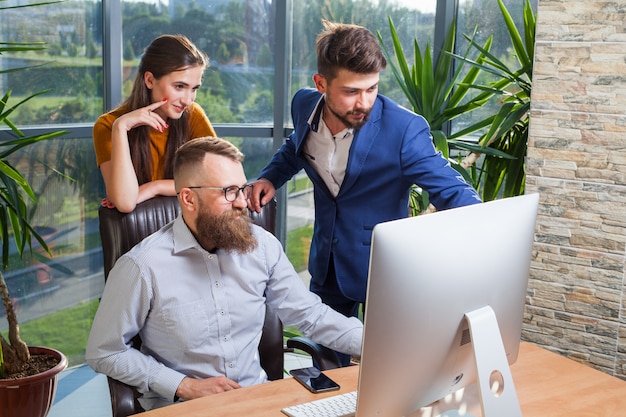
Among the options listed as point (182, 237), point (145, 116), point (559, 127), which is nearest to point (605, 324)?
point (559, 127)

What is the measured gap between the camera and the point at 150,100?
3.09m

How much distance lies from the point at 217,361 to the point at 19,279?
2.25 metres

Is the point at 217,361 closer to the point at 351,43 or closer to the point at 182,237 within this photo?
the point at 182,237

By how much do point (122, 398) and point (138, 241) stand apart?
496 mm

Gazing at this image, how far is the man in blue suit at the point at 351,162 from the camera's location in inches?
101

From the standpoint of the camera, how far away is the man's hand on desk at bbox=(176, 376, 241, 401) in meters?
2.16

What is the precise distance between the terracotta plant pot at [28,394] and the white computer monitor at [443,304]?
2088mm

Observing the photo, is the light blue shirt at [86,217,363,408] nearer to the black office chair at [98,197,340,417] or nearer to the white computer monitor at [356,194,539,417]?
the black office chair at [98,197,340,417]

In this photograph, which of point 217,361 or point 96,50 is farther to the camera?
point 96,50

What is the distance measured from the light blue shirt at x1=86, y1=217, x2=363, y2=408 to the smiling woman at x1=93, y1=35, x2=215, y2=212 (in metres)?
0.61

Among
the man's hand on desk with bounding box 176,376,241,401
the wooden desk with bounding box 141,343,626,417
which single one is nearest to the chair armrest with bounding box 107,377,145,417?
the man's hand on desk with bounding box 176,376,241,401

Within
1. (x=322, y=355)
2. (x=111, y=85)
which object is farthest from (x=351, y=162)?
(x=111, y=85)

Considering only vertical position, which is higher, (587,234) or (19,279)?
(587,234)

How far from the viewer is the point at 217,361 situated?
7.73 feet
